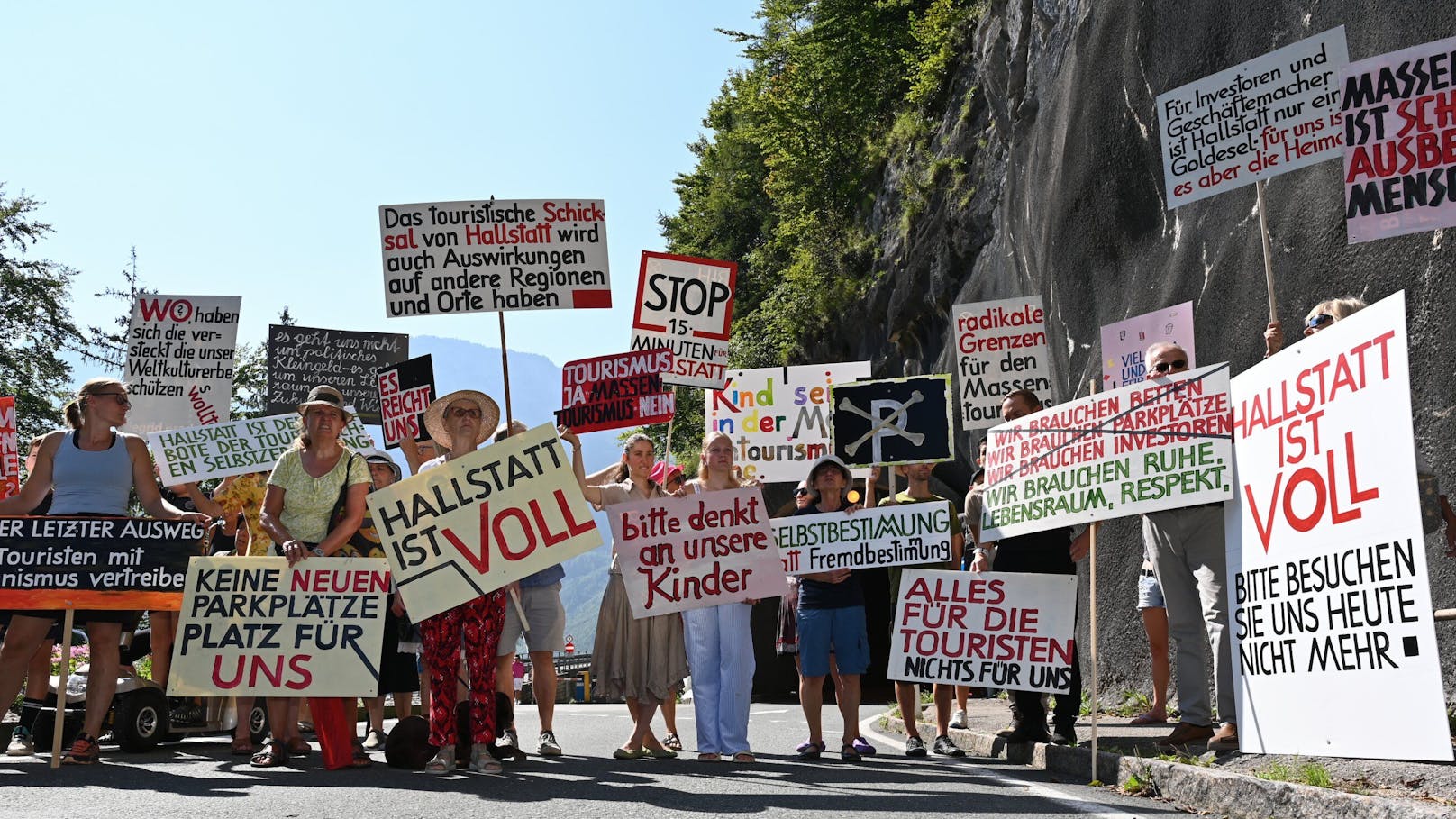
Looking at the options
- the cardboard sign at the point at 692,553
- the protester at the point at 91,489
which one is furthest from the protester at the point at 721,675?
the protester at the point at 91,489

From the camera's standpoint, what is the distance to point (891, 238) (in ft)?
105

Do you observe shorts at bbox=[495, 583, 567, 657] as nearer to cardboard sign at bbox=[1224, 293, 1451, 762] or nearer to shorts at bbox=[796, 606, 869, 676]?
shorts at bbox=[796, 606, 869, 676]

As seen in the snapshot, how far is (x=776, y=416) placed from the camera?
54.0 feet

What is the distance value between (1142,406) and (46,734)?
25.9ft

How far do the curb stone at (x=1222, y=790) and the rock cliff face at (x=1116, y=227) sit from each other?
299 cm

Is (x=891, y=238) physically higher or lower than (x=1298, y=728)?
higher

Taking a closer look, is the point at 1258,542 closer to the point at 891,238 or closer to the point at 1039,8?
the point at 1039,8

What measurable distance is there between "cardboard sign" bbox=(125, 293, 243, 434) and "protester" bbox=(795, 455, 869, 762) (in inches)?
344

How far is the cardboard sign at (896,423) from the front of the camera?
1170cm

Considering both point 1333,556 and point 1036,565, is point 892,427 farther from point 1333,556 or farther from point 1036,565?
point 1333,556

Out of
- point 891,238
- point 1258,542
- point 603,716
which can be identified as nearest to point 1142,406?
point 1258,542

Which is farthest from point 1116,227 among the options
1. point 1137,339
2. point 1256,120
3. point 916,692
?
point 916,692

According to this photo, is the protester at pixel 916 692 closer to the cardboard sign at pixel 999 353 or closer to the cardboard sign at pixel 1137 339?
the cardboard sign at pixel 999 353

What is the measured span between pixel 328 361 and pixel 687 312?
5509 millimetres
